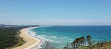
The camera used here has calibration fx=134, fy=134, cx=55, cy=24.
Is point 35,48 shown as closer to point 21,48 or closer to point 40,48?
point 40,48

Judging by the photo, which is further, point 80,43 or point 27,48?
point 27,48

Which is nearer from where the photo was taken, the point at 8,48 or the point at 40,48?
the point at 40,48

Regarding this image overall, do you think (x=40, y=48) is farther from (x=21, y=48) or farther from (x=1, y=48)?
(x=1, y=48)

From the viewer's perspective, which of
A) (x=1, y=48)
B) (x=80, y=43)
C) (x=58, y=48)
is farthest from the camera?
(x=1, y=48)

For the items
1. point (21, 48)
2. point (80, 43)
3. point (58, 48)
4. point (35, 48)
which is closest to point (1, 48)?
point (21, 48)

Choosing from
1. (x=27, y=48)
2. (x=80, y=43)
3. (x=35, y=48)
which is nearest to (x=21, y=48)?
(x=27, y=48)

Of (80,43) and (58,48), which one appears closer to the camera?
(80,43)

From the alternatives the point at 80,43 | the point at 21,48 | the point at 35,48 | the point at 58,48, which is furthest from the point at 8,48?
the point at 80,43

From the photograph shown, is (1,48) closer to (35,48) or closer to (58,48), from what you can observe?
(35,48)

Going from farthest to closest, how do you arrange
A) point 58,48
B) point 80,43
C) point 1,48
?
point 1,48 → point 58,48 → point 80,43
